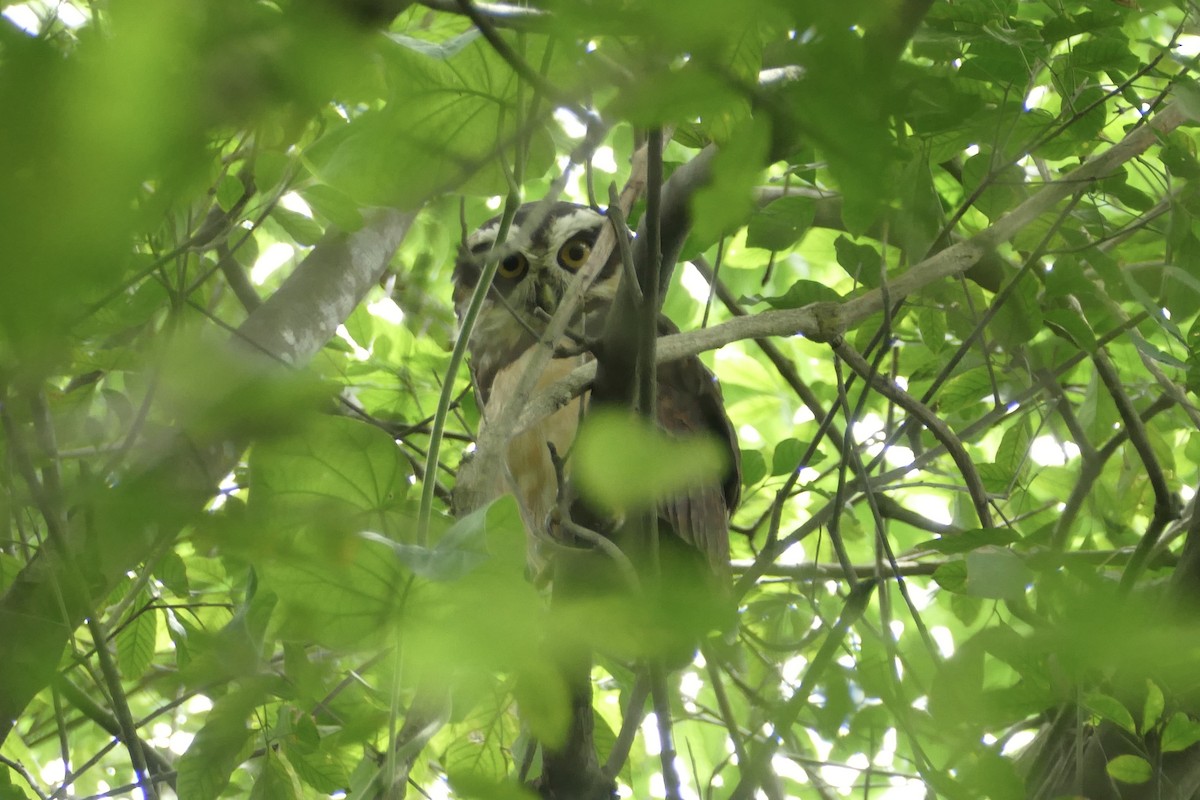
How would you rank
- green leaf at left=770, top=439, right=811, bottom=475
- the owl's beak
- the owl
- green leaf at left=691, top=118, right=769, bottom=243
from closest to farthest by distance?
Result: 1. green leaf at left=691, top=118, right=769, bottom=243
2. green leaf at left=770, top=439, right=811, bottom=475
3. the owl
4. the owl's beak

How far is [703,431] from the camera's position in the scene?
3.17m

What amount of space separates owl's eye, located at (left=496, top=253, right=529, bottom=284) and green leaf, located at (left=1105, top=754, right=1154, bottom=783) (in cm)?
277

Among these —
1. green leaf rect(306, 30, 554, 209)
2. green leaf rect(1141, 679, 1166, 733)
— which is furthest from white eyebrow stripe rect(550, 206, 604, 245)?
green leaf rect(1141, 679, 1166, 733)

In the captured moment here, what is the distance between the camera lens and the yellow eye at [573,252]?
404cm

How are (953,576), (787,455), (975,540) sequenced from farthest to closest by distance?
1. (787,455)
2. (953,576)
3. (975,540)

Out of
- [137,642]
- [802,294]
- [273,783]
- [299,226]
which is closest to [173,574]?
[137,642]

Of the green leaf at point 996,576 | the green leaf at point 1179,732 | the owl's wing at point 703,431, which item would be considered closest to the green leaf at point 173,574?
the owl's wing at point 703,431

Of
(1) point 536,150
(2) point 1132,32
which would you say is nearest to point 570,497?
(1) point 536,150

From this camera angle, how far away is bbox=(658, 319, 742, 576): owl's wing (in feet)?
9.38

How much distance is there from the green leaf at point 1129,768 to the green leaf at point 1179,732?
0.14 meters

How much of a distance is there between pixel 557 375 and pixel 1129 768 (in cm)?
211

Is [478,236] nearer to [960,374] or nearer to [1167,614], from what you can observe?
[960,374]

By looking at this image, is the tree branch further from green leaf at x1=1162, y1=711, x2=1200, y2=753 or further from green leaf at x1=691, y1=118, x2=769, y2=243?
green leaf at x1=1162, y1=711, x2=1200, y2=753

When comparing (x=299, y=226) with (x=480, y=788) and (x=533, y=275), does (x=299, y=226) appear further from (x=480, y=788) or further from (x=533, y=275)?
(x=480, y=788)
